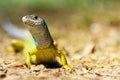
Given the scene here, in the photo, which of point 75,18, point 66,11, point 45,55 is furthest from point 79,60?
point 66,11

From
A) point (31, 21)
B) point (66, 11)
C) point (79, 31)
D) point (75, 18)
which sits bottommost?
point (31, 21)

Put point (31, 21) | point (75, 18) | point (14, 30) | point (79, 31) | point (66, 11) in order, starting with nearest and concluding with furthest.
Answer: point (31, 21), point (14, 30), point (79, 31), point (75, 18), point (66, 11)

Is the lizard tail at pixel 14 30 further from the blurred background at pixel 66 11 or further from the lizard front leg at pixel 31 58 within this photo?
the lizard front leg at pixel 31 58

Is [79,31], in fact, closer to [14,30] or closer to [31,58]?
[14,30]

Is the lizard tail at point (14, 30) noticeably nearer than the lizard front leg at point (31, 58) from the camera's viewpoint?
No

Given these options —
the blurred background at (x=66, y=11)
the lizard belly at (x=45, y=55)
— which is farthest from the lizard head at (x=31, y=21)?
the blurred background at (x=66, y=11)

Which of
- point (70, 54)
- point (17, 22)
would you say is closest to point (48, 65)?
point (70, 54)

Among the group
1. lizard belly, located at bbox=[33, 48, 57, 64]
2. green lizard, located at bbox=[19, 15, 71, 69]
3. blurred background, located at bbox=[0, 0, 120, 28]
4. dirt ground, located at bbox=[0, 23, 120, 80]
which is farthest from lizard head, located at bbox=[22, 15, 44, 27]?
blurred background, located at bbox=[0, 0, 120, 28]
